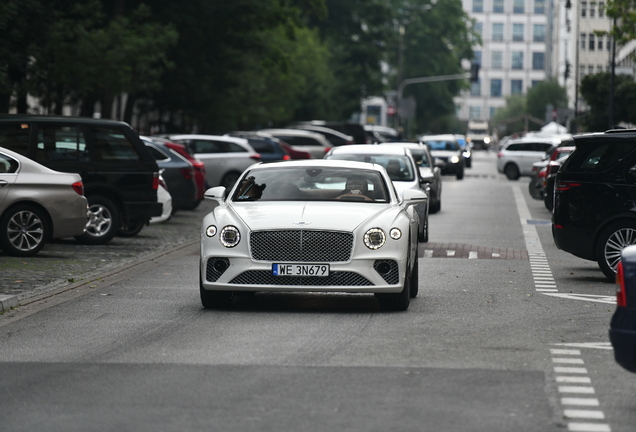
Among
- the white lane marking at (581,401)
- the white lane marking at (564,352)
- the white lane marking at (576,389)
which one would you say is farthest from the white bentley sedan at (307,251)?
the white lane marking at (581,401)

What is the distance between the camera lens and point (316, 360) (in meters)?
8.82

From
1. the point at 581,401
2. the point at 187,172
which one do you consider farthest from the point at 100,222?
the point at 581,401

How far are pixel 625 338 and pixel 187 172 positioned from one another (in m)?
17.7

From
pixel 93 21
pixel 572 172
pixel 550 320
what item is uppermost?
pixel 93 21

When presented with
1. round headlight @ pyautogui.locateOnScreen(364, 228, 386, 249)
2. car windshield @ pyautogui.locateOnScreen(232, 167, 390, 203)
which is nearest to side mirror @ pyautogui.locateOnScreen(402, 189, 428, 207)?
car windshield @ pyautogui.locateOnScreen(232, 167, 390, 203)

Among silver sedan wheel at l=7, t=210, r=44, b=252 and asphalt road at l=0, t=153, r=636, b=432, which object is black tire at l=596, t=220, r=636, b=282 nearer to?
asphalt road at l=0, t=153, r=636, b=432

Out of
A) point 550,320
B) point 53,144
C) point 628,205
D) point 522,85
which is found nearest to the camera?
point 550,320

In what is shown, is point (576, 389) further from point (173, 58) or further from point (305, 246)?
point (173, 58)

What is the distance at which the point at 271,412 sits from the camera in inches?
276

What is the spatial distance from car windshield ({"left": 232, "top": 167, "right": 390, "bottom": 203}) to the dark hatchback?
5.47 m

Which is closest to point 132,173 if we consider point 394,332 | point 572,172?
point 572,172

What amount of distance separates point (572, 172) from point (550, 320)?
13.4 feet

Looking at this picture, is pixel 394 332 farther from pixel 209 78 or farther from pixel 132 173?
Result: pixel 209 78

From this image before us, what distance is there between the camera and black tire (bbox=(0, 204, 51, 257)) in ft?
54.6
